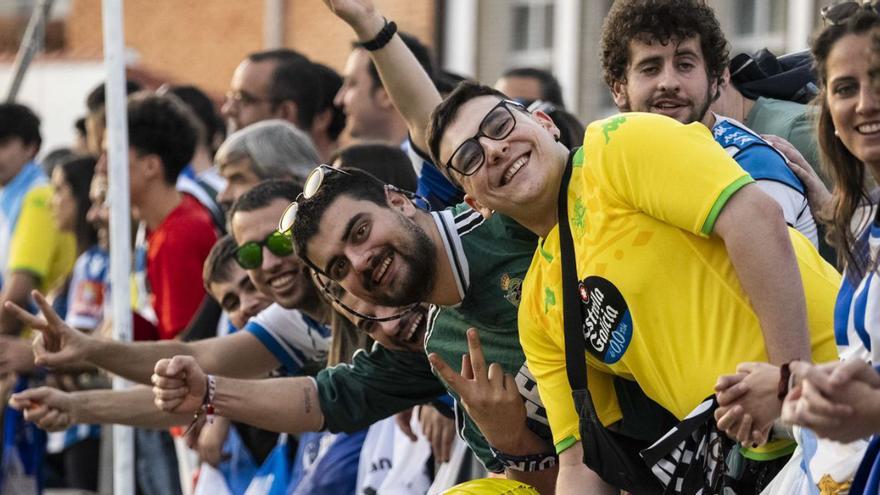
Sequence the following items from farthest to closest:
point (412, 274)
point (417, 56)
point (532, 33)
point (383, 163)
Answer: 1. point (532, 33)
2. point (417, 56)
3. point (383, 163)
4. point (412, 274)

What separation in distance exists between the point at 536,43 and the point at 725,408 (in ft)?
38.2

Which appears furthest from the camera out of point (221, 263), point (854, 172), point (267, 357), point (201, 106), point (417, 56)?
point (201, 106)

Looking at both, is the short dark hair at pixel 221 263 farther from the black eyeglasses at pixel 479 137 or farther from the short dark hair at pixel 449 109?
the black eyeglasses at pixel 479 137

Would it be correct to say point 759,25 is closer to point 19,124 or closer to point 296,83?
point 19,124

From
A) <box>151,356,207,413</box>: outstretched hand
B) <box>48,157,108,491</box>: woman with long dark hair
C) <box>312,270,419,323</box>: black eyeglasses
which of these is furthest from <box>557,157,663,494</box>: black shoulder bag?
<box>48,157,108,491</box>: woman with long dark hair

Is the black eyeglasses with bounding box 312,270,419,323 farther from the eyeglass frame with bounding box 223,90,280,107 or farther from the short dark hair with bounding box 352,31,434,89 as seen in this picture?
the eyeglass frame with bounding box 223,90,280,107

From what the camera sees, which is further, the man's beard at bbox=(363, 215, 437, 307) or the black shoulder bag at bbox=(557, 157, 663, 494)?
the man's beard at bbox=(363, 215, 437, 307)

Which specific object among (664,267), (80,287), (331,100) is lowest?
(80,287)

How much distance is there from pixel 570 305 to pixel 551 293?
118 mm

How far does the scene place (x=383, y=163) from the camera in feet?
18.9

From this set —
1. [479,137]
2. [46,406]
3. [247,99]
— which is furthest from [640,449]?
[247,99]

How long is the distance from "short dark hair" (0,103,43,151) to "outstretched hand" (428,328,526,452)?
5.68m

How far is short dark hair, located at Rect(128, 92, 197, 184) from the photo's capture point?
7582mm

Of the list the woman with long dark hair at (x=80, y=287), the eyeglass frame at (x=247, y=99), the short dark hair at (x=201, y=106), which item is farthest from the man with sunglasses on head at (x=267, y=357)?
the short dark hair at (x=201, y=106)
